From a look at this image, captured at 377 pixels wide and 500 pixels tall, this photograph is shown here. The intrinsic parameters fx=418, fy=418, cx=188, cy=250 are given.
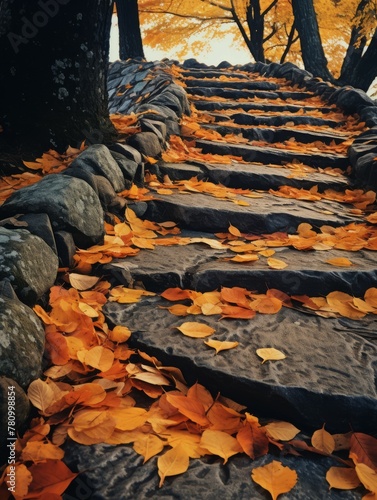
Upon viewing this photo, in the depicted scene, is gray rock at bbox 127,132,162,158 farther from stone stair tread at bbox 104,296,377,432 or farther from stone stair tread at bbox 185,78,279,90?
stone stair tread at bbox 185,78,279,90

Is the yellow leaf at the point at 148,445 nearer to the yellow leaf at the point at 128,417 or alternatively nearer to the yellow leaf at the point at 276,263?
the yellow leaf at the point at 128,417

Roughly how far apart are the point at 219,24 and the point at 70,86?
15.0 metres

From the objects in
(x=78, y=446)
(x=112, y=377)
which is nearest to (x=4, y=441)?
(x=78, y=446)

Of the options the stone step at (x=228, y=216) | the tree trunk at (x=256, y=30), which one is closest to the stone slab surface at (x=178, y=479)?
the stone step at (x=228, y=216)

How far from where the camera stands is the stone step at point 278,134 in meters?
4.44

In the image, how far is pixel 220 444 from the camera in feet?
3.74

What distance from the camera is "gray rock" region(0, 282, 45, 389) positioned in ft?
3.62

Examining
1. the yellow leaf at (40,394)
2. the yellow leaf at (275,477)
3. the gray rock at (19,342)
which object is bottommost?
the yellow leaf at (275,477)

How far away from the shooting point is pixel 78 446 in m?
1.10

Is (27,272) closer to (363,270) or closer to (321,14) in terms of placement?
(363,270)

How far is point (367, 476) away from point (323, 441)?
5.7 inches

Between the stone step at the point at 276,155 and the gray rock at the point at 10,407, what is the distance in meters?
3.24

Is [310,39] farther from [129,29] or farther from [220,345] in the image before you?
[220,345]

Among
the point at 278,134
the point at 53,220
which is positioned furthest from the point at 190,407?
the point at 278,134
